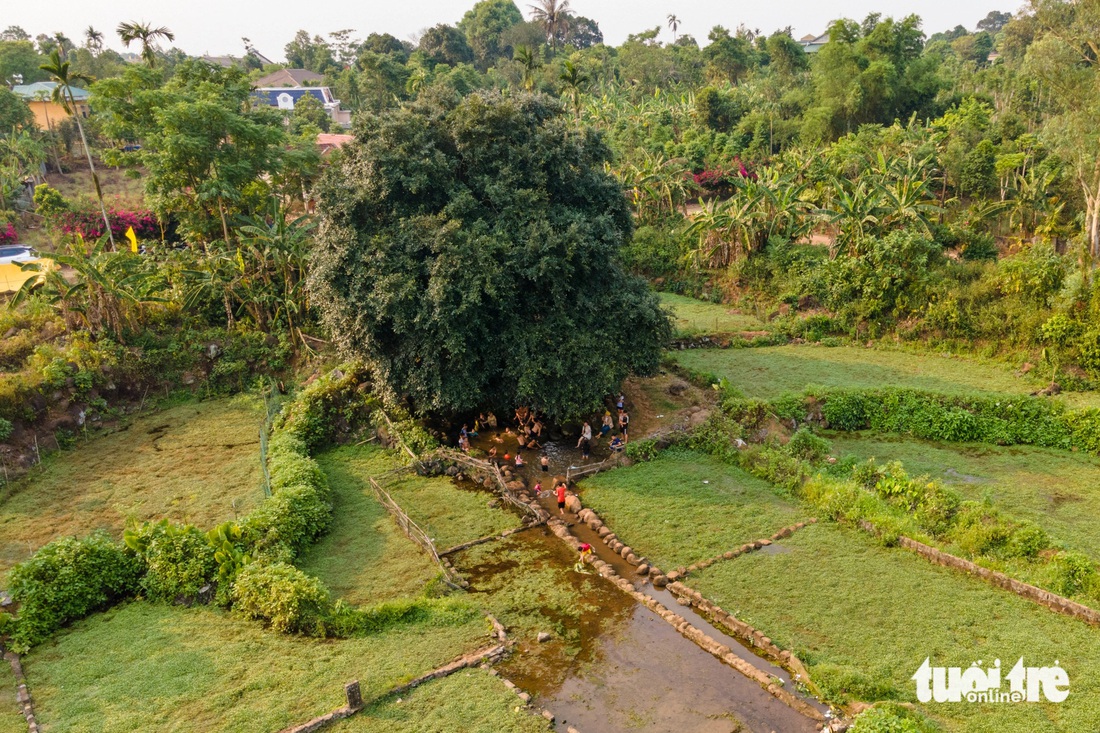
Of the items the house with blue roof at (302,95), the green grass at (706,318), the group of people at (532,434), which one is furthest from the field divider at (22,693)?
A: the house with blue roof at (302,95)

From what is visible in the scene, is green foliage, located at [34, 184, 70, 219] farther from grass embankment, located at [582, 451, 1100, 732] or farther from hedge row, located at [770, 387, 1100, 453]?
hedge row, located at [770, 387, 1100, 453]

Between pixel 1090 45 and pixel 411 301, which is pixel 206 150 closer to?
pixel 411 301

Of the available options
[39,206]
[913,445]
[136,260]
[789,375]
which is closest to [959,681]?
[913,445]

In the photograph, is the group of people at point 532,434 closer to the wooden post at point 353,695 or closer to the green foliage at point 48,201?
the wooden post at point 353,695

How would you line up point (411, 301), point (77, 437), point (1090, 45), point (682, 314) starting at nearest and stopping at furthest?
point (411, 301), point (77, 437), point (1090, 45), point (682, 314)

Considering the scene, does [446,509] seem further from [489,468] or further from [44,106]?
[44,106]

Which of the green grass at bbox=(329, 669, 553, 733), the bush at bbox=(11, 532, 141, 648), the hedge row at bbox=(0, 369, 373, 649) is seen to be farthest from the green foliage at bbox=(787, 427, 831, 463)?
the bush at bbox=(11, 532, 141, 648)
